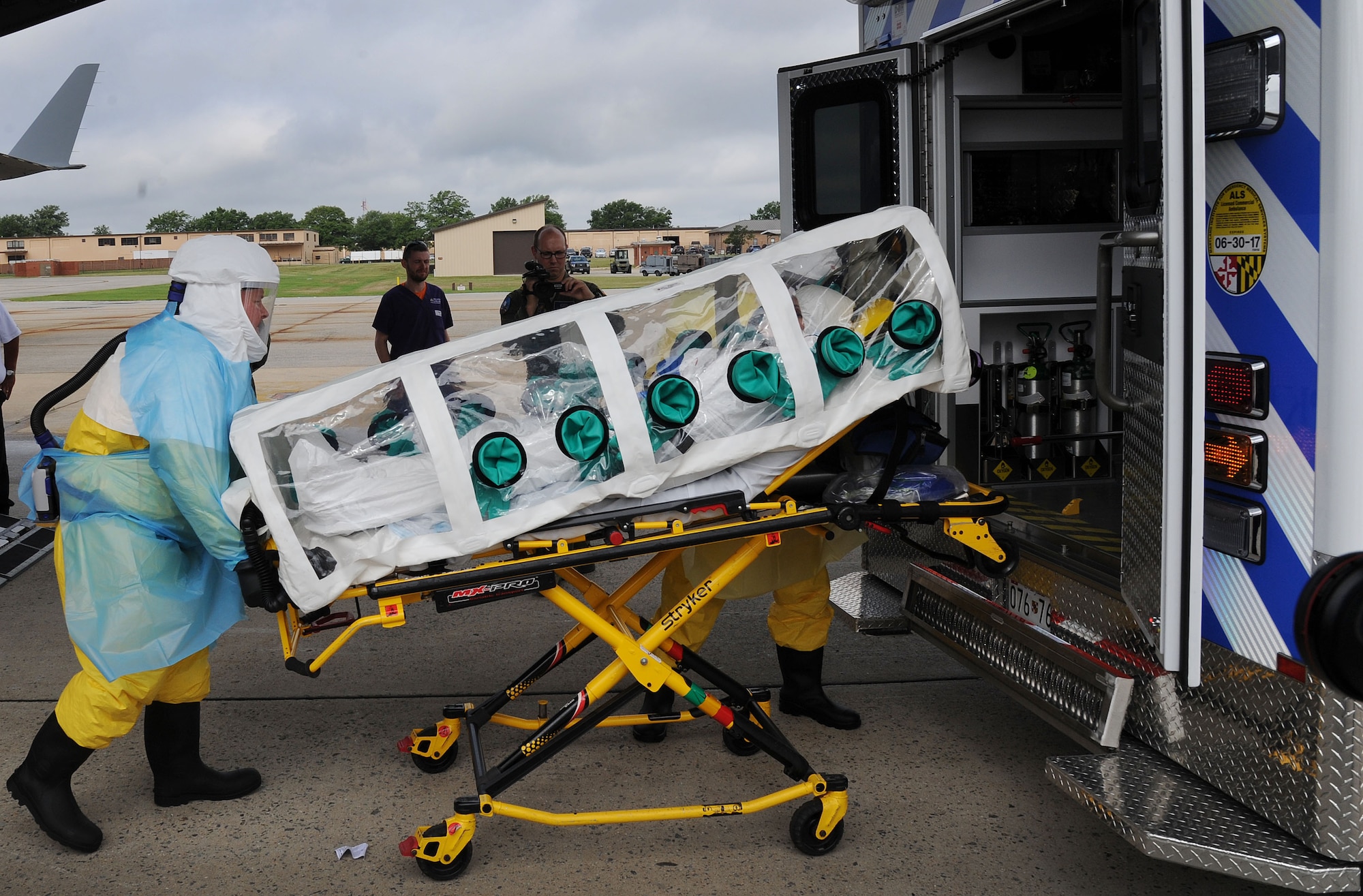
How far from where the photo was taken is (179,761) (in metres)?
3.62

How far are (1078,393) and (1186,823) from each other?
2845mm

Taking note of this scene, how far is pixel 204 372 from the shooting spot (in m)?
3.13

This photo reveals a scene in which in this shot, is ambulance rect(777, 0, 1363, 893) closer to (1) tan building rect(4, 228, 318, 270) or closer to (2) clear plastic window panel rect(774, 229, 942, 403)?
(2) clear plastic window panel rect(774, 229, 942, 403)

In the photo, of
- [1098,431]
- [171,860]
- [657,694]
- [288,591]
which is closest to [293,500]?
[288,591]

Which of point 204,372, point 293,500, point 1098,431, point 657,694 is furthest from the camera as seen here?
point 1098,431

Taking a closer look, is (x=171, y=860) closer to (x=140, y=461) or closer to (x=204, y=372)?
(x=140, y=461)

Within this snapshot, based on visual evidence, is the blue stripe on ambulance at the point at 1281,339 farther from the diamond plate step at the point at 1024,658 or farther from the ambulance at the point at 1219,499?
the diamond plate step at the point at 1024,658

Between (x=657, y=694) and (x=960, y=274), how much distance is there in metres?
2.13

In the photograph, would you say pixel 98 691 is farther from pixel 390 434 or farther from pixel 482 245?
pixel 482 245

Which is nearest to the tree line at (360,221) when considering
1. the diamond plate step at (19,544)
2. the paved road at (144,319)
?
the paved road at (144,319)

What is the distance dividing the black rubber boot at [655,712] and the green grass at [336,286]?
32.3 metres

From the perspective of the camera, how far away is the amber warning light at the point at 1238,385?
8.28 ft

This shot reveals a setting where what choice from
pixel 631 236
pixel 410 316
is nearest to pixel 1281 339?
pixel 410 316

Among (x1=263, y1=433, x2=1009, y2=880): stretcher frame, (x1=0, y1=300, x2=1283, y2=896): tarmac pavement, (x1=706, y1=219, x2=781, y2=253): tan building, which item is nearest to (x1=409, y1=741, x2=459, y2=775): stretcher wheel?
(x1=0, y1=300, x2=1283, y2=896): tarmac pavement
